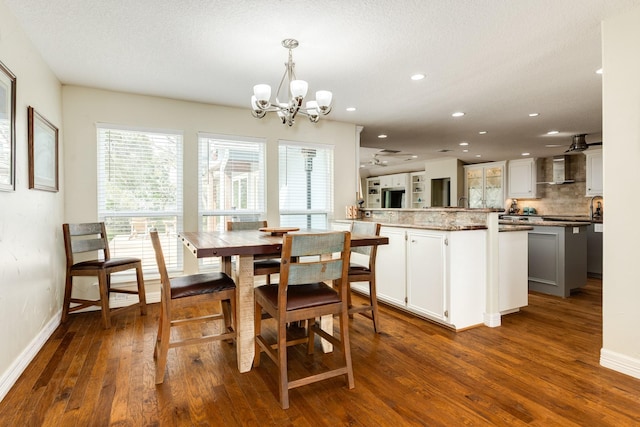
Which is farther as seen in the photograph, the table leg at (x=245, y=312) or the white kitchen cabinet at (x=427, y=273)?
the white kitchen cabinet at (x=427, y=273)

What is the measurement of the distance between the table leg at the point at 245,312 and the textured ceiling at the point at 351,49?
5.21ft

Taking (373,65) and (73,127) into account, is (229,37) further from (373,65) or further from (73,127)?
(73,127)

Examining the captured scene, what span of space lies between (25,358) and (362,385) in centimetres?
219

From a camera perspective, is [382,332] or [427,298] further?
[427,298]

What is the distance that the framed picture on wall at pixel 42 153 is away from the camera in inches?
99.3

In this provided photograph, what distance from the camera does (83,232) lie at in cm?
322

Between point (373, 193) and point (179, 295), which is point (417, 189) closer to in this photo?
point (373, 193)

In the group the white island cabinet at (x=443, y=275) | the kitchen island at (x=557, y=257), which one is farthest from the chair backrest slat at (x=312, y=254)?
the kitchen island at (x=557, y=257)

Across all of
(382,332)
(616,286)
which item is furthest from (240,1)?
(616,286)

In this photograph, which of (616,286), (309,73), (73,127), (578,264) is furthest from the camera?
(578,264)

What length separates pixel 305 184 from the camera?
4672 mm

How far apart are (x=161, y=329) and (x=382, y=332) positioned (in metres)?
1.69

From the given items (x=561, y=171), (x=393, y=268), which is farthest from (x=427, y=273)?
(x=561, y=171)

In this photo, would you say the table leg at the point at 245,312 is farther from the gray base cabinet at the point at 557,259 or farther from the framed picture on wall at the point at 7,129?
the gray base cabinet at the point at 557,259
